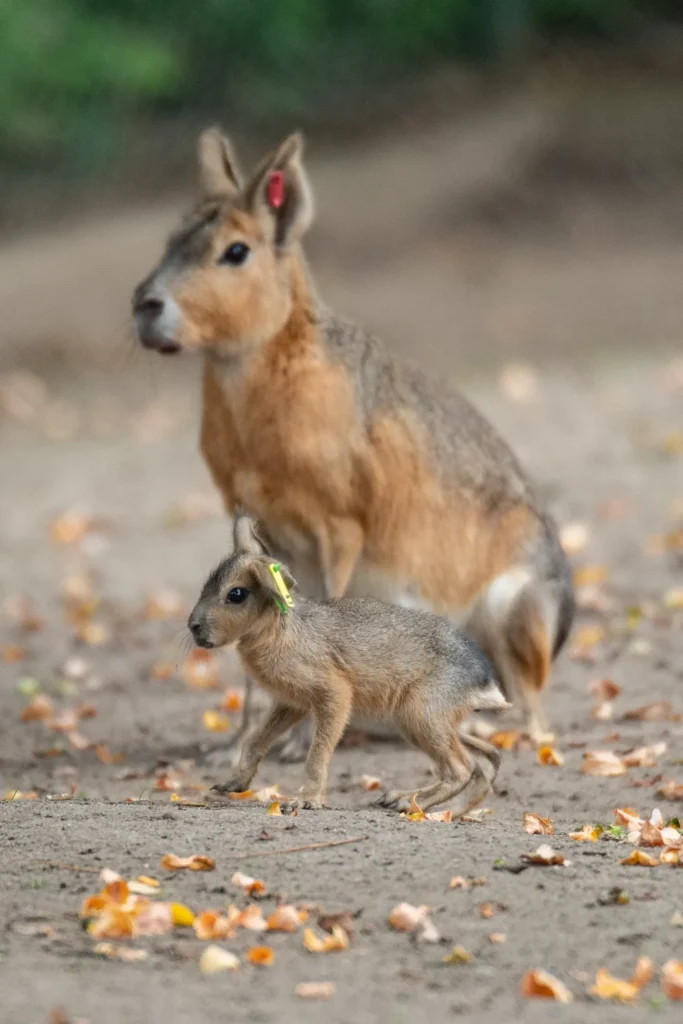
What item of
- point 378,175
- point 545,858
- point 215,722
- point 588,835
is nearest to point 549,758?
point 588,835

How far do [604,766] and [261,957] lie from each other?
251 cm

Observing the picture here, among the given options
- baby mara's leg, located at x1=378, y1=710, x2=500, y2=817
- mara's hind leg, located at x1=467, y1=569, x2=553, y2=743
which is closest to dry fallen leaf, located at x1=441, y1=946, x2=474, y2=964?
baby mara's leg, located at x1=378, y1=710, x2=500, y2=817

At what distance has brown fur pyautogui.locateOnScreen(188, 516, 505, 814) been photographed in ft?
17.4

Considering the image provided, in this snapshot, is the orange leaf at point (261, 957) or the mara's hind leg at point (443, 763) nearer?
the orange leaf at point (261, 957)

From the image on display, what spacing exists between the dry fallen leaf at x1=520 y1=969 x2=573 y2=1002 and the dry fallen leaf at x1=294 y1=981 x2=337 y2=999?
0.42 m

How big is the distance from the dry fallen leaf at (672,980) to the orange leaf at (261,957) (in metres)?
0.87

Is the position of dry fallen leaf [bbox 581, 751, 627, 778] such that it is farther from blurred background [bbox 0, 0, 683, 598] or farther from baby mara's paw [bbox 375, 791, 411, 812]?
blurred background [bbox 0, 0, 683, 598]

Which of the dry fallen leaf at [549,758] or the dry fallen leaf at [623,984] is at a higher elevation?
the dry fallen leaf at [549,758]

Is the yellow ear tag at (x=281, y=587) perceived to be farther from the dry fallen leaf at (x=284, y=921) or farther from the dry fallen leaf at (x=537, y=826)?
the dry fallen leaf at (x=284, y=921)

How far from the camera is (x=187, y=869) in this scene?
14.5ft

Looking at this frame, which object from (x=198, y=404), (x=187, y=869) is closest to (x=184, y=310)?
(x=187, y=869)

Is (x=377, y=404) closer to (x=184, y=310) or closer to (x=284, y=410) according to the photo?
(x=284, y=410)

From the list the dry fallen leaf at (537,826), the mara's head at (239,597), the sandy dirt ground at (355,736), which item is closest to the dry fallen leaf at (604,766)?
the sandy dirt ground at (355,736)

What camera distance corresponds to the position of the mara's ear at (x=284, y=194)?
21.5 ft
